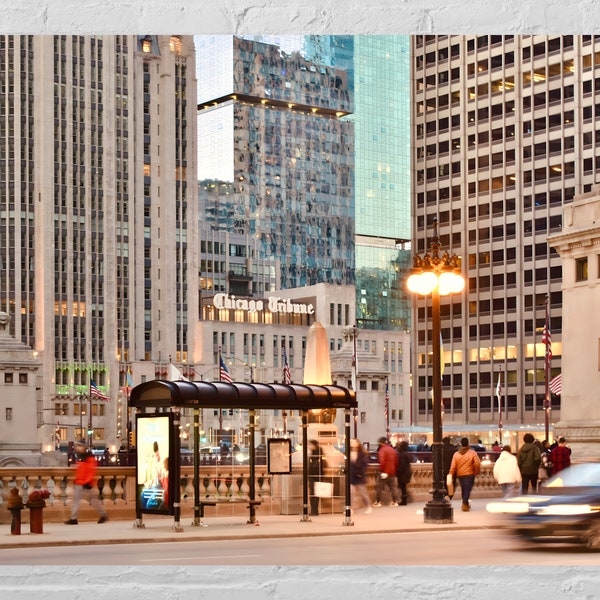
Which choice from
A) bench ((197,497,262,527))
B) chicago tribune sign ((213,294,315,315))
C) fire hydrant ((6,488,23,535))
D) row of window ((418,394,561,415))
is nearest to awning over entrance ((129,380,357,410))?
bench ((197,497,262,527))

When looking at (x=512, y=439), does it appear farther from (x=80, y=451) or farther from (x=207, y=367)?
(x=80, y=451)

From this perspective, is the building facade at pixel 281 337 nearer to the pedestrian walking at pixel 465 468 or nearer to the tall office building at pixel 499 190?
the tall office building at pixel 499 190

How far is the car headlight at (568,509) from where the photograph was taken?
59.8ft

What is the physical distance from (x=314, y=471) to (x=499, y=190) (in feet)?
389

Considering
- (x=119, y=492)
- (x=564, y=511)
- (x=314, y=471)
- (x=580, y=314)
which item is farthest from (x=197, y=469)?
(x=580, y=314)

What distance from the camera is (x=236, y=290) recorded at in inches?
7795

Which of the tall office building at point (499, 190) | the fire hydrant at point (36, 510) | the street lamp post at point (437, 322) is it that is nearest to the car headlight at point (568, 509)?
the street lamp post at point (437, 322)

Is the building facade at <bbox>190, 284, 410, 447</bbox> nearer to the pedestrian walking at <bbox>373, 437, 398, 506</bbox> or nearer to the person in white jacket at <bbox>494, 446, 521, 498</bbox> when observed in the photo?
the pedestrian walking at <bbox>373, 437, 398, 506</bbox>

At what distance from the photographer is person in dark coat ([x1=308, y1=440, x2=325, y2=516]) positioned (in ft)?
97.7

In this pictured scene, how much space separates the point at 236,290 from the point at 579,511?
180 m

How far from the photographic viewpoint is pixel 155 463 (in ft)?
80.8

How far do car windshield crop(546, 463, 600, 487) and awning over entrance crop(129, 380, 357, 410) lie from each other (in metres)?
7.21

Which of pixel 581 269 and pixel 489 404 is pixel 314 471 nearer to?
pixel 581 269

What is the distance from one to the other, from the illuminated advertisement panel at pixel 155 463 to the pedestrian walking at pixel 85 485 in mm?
1922
